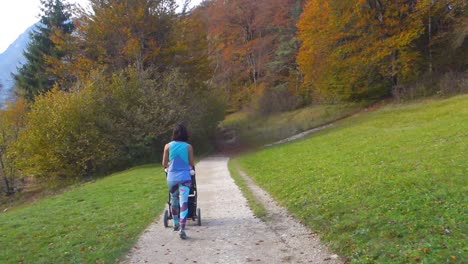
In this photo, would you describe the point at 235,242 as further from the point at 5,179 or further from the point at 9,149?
the point at 5,179

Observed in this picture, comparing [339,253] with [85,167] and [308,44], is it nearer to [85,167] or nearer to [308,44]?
[85,167]

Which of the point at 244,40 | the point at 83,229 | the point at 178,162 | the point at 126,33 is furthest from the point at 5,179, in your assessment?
the point at 244,40

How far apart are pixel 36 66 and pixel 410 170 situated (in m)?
44.1

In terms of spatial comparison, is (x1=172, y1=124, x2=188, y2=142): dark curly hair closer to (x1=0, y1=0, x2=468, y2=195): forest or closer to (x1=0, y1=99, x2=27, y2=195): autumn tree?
(x1=0, y1=0, x2=468, y2=195): forest

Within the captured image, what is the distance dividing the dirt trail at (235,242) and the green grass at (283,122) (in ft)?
96.7

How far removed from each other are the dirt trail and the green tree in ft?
131

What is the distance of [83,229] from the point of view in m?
9.68

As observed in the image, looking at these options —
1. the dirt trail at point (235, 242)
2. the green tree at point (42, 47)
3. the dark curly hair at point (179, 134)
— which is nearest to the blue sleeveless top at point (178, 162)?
the dark curly hair at point (179, 134)

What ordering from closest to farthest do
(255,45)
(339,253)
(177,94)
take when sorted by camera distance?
1. (339,253)
2. (177,94)
3. (255,45)

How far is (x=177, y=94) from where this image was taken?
3281 cm

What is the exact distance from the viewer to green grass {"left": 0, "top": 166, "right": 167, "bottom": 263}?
7613mm

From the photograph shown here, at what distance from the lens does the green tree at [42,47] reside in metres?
44.0

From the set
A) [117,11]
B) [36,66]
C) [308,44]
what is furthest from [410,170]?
[36,66]

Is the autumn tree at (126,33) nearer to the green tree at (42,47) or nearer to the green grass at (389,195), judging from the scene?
the green tree at (42,47)
